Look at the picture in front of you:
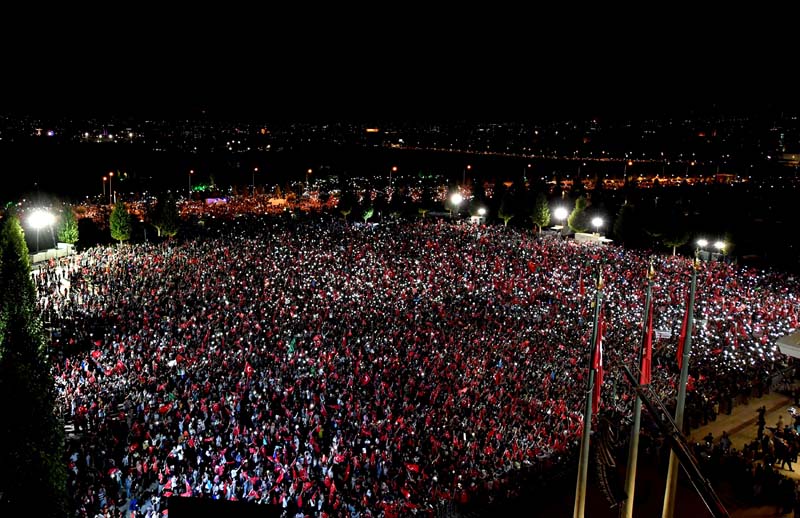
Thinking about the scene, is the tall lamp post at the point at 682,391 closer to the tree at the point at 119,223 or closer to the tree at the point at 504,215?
the tree at the point at 119,223

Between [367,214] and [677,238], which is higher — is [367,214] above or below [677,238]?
below

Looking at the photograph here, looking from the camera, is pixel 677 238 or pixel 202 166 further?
pixel 202 166

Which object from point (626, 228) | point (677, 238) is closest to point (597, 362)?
point (677, 238)

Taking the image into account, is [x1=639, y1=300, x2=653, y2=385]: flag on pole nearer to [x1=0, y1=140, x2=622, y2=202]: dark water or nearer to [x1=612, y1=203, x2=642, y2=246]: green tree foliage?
[x1=612, y1=203, x2=642, y2=246]: green tree foliage

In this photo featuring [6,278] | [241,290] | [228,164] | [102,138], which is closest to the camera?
[6,278]

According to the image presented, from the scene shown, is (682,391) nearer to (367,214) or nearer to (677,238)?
(677,238)

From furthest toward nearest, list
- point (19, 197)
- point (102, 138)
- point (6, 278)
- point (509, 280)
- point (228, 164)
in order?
point (102, 138), point (228, 164), point (19, 197), point (509, 280), point (6, 278)

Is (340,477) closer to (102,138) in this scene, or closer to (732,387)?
(732,387)

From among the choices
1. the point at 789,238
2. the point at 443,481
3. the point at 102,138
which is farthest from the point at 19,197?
the point at 102,138

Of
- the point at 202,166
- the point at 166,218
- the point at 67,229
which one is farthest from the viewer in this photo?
the point at 202,166
